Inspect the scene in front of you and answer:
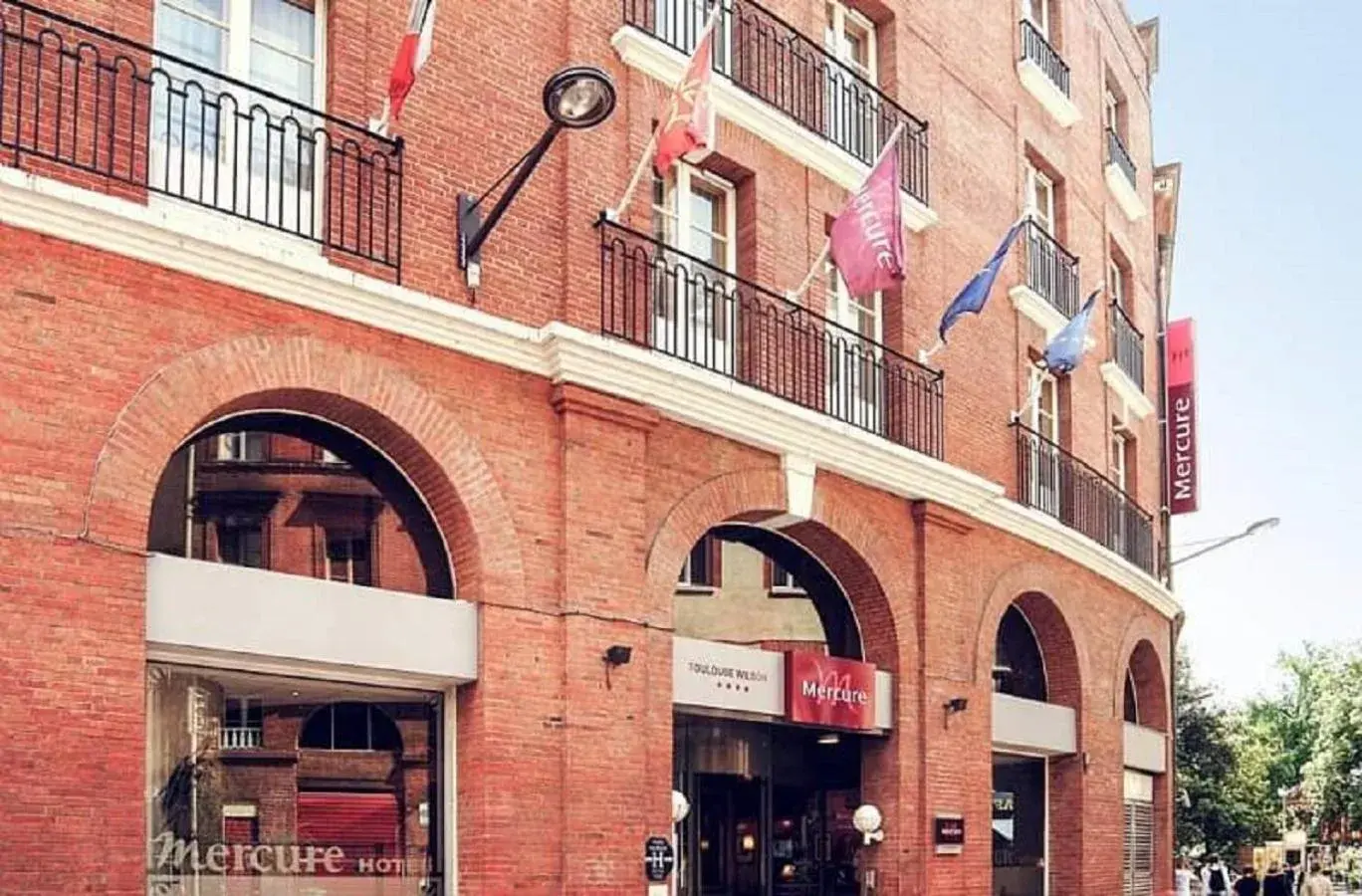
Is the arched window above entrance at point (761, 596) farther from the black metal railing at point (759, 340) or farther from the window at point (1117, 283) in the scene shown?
the window at point (1117, 283)

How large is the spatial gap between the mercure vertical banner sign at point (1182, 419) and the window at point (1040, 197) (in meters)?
7.32

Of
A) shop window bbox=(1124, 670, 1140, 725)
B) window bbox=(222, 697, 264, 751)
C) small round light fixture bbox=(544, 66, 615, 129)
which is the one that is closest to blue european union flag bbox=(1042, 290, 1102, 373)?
shop window bbox=(1124, 670, 1140, 725)

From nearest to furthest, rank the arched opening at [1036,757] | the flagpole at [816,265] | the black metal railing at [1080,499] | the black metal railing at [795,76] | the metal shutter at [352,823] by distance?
1. the metal shutter at [352,823]
2. the flagpole at [816,265]
3. the black metal railing at [795,76]
4. the black metal railing at [1080,499]
5. the arched opening at [1036,757]

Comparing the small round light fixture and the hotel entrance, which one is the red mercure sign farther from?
the small round light fixture

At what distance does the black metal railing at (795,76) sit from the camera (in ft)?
56.4

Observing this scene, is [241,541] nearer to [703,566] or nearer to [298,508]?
[298,508]

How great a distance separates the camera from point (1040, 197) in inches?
995

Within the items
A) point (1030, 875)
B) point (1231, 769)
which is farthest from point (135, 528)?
point (1231, 769)

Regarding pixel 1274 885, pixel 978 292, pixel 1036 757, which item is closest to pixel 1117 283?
pixel 1036 757

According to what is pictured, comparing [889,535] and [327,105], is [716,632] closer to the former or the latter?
[889,535]

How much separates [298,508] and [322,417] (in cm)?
68

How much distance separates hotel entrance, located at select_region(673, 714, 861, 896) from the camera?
19.2 m

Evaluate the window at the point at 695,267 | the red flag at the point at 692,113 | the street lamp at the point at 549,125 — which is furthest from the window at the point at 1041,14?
the street lamp at the point at 549,125

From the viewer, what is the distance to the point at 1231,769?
1651 inches
